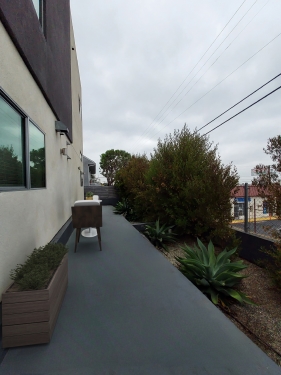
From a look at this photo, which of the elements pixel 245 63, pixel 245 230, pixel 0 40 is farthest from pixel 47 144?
pixel 245 63

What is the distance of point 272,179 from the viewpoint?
329 centimetres

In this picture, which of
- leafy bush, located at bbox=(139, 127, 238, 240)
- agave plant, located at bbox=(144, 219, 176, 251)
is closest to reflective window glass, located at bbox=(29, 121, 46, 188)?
agave plant, located at bbox=(144, 219, 176, 251)

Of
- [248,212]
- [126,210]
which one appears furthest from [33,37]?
[126,210]

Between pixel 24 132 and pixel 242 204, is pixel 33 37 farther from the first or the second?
pixel 242 204

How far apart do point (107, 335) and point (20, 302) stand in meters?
0.77

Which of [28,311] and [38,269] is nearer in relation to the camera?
[28,311]

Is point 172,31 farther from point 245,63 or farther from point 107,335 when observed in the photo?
point 107,335

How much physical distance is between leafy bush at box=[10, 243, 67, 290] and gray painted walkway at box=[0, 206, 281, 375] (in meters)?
0.47

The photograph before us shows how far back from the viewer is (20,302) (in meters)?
1.54

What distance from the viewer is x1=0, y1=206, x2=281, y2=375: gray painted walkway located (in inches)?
56.9

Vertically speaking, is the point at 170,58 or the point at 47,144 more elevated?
the point at 170,58

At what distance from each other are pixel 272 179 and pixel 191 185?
198cm

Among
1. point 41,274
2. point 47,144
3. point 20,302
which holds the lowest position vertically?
point 20,302

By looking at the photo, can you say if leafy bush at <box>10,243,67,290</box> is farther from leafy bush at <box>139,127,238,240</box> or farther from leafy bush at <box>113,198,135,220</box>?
leafy bush at <box>113,198,135,220</box>
